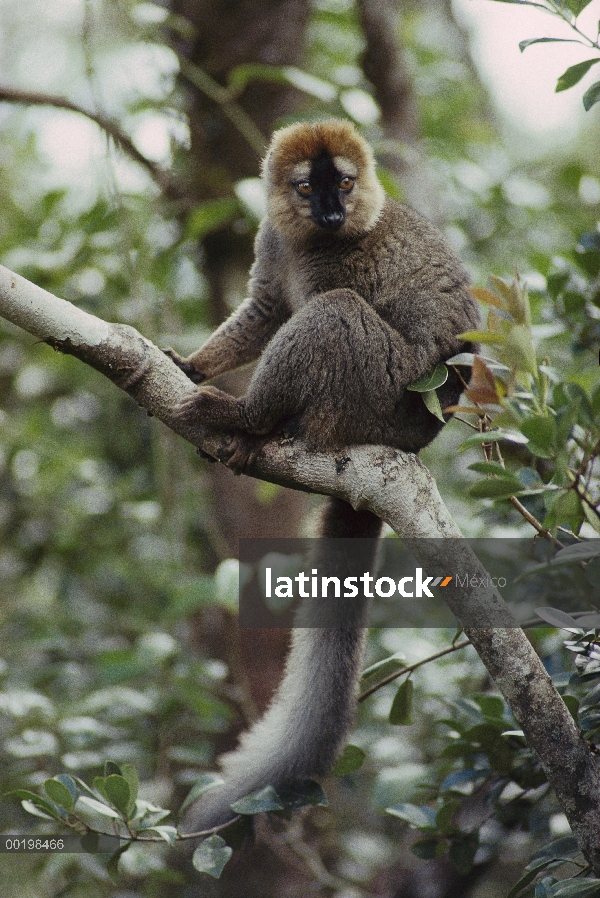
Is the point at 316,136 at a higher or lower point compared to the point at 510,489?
higher

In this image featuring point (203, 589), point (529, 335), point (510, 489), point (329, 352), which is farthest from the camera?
point (203, 589)

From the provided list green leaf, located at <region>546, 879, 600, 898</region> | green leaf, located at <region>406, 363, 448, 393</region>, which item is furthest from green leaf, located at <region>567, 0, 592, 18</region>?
green leaf, located at <region>546, 879, 600, 898</region>

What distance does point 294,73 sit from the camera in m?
4.33

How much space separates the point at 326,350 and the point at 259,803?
1631 millimetres

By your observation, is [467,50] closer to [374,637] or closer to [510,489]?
[374,637]

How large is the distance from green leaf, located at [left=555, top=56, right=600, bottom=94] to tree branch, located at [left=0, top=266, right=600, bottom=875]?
4.26 feet

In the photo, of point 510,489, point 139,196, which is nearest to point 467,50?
point 139,196

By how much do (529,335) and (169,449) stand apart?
3.03 meters

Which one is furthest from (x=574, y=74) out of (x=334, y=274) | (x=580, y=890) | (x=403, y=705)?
(x=580, y=890)

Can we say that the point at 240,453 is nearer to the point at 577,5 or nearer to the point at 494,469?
the point at 494,469

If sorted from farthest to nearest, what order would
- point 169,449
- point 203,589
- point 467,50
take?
point 467,50
point 169,449
point 203,589

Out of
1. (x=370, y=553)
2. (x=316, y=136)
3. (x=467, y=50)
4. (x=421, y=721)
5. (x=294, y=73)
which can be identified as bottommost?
(x=421, y=721)

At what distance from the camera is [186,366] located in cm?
367

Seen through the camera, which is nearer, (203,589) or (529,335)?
(529,335)
